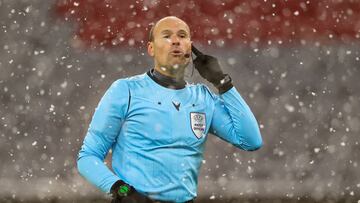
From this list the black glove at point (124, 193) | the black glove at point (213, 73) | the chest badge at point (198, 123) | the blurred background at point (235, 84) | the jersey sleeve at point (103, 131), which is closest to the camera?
the black glove at point (124, 193)

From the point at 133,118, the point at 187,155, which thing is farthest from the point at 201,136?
the point at 133,118

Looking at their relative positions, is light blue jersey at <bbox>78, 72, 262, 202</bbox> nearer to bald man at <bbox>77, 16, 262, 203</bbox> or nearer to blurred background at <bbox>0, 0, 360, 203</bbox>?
bald man at <bbox>77, 16, 262, 203</bbox>

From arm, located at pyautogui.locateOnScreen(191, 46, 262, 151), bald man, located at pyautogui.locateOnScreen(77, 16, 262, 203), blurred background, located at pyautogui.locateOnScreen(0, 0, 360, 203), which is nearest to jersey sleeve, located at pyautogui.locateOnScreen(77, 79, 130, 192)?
bald man, located at pyautogui.locateOnScreen(77, 16, 262, 203)

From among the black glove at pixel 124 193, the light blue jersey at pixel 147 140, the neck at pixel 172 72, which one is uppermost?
the neck at pixel 172 72

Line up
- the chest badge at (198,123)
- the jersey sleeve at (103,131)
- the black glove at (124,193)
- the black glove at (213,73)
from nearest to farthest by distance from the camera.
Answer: the black glove at (124,193), the jersey sleeve at (103,131), the chest badge at (198,123), the black glove at (213,73)

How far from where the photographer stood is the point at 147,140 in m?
2.97

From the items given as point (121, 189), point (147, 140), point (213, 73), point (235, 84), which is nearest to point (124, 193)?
point (121, 189)

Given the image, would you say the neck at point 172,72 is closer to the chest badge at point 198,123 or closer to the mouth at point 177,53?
the mouth at point 177,53

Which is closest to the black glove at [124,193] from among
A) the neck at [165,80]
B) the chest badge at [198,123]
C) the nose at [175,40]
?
the chest badge at [198,123]

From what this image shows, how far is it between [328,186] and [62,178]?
2.37 meters

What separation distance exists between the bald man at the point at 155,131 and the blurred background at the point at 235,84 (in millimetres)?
3520

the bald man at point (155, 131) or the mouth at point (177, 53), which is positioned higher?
the mouth at point (177, 53)

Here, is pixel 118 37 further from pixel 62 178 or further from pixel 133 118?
pixel 133 118

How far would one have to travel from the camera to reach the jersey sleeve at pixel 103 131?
2.92m
